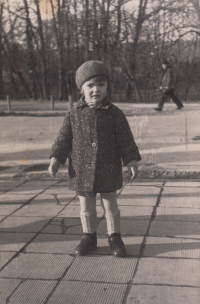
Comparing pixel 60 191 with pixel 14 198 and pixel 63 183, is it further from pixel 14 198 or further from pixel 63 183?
pixel 14 198

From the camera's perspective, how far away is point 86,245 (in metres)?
2.93

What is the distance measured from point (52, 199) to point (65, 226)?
2.67 feet

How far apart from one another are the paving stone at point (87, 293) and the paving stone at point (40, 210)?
1361 millimetres

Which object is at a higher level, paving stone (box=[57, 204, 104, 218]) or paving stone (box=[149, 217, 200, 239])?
paving stone (box=[149, 217, 200, 239])

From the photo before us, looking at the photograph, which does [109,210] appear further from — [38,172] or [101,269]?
[38,172]

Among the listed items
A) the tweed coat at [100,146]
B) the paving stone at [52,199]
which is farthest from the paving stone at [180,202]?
the tweed coat at [100,146]

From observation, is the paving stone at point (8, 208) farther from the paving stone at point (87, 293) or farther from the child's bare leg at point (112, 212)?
the paving stone at point (87, 293)

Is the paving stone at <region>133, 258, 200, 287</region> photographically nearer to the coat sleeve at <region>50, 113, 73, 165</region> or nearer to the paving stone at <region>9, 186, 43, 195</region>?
the coat sleeve at <region>50, 113, 73, 165</region>

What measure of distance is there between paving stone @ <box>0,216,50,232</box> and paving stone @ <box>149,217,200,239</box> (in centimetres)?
91

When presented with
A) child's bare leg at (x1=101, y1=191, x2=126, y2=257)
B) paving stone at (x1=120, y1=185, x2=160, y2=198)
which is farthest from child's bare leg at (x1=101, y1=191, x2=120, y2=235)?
paving stone at (x1=120, y1=185, x2=160, y2=198)

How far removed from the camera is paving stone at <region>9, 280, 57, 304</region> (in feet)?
7.50

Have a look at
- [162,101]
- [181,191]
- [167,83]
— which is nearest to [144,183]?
[181,191]

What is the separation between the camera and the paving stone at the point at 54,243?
299 centimetres

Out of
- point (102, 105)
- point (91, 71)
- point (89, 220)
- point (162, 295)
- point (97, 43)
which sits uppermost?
point (97, 43)
